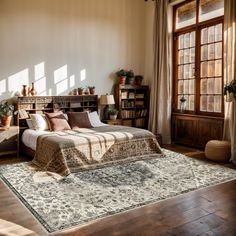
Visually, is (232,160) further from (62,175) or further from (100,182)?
(62,175)

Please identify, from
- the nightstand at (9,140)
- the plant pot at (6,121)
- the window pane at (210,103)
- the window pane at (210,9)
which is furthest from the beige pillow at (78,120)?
the window pane at (210,9)

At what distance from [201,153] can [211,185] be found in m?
1.92

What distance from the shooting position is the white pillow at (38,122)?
16.8 feet

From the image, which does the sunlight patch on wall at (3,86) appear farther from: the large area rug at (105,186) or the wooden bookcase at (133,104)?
the wooden bookcase at (133,104)

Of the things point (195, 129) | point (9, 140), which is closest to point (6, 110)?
point (9, 140)

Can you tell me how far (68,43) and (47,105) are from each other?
4.73 feet

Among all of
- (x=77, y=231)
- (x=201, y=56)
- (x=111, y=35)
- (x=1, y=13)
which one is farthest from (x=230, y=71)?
(x=1, y=13)

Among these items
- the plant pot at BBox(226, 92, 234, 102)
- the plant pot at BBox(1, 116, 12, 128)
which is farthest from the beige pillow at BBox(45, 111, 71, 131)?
the plant pot at BBox(226, 92, 234, 102)

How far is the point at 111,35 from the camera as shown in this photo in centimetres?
646

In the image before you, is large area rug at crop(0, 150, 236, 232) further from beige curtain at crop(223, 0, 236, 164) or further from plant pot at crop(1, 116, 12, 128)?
plant pot at crop(1, 116, 12, 128)

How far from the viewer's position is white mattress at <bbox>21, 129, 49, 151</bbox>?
4.71 meters

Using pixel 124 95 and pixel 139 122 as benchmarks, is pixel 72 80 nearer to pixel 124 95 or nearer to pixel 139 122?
pixel 124 95

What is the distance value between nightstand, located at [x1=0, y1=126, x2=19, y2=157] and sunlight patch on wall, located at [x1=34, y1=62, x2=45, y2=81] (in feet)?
3.91

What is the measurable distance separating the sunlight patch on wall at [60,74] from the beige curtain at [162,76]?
212cm
